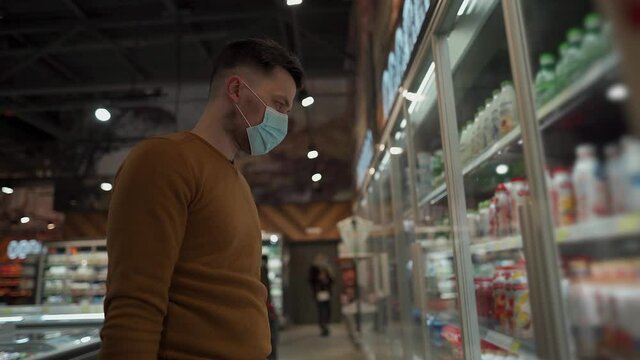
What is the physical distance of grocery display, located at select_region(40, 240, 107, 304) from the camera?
35.7 feet

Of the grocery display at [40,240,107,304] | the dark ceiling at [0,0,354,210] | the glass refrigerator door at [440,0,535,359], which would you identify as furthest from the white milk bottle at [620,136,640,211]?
the grocery display at [40,240,107,304]

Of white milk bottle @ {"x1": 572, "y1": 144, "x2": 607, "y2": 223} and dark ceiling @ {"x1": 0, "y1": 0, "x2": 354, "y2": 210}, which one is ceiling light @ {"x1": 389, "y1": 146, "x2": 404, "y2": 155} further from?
dark ceiling @ {"x1": 0, "y1": 0, "x2": 354, "y2": 210}

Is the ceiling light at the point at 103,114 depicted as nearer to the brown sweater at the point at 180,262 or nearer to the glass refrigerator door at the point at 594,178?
the brown sweater at the point at 180,262

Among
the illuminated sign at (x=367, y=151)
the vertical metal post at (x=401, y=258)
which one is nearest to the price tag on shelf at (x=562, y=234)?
the vertical metal post at (x=401, y=258)

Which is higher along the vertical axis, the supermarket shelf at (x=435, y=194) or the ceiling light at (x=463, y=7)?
the ceiling light at (x=463, y=7)

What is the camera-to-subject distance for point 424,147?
11.7ft

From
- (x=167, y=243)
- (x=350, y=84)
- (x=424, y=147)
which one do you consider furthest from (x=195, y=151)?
(x=350, y=84)

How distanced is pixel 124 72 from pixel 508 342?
8.49 m

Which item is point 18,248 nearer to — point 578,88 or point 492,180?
point 492,180

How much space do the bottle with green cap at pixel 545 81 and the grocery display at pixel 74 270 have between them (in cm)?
1147

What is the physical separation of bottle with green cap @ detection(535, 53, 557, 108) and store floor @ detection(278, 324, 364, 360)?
6.29 m

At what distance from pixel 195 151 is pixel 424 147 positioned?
2.67 metres

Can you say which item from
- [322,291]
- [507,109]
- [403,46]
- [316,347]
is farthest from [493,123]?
[322,291]

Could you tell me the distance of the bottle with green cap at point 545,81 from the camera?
3.94 feet
